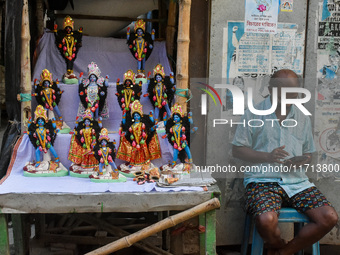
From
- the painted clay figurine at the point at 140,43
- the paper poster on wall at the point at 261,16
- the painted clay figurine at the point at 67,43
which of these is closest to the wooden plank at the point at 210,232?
the painted clay figurine at the point at 140,43

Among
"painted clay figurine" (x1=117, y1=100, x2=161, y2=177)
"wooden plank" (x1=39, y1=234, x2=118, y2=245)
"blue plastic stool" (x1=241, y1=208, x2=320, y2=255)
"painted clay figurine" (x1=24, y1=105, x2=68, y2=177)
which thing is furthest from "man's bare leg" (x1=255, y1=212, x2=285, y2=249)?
"painted clay figurine" (x1=24, y1=105, x2=68, y2=177)

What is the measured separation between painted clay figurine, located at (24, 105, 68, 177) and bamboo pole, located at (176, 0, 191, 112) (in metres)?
1.06

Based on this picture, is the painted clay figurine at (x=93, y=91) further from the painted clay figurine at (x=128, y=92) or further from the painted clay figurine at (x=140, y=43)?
the painted clay figurine at (x=140, y=43)

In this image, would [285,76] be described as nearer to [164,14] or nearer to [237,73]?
[237,73]

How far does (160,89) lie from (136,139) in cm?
53

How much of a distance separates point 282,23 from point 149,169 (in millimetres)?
1775

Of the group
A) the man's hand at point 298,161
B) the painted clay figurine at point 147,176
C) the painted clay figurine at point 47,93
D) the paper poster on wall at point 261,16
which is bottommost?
the painted clay figurine at point 147,176

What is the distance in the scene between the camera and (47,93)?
3.43 metres

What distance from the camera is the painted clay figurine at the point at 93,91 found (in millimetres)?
3426

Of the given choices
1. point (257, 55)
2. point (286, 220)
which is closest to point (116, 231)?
point (286, 220)

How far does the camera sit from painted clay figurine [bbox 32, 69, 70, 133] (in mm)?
3424

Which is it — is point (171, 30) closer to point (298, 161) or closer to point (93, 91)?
point (93, 91)

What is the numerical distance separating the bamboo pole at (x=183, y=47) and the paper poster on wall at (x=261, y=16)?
601 mm

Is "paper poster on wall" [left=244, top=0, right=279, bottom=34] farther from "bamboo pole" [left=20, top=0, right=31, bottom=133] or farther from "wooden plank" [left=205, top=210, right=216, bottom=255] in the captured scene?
"bamboo pole" [left=20, top=0, right=31, bottom=133]
